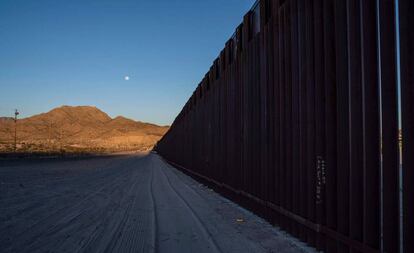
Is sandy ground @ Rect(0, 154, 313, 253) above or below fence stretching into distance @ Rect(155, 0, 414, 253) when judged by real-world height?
below

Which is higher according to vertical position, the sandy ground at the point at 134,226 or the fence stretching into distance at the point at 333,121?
the fence stretching into distance at the point at 333,121

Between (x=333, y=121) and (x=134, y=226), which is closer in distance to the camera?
(x=333, y=121)

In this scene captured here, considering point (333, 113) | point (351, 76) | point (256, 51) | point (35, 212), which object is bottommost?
point (35, 212)

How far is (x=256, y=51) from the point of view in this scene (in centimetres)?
929

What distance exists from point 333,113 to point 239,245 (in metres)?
2.44

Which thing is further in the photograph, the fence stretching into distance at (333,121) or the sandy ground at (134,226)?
the sandy ground at (134,226)

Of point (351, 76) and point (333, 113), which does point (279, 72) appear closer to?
point (333, 113)

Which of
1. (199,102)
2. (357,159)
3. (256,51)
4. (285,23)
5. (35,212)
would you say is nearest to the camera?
(357,159)

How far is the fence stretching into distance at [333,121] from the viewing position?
4.07 meters

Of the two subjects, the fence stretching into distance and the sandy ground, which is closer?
the fence stretching into distance

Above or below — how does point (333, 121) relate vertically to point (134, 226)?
above

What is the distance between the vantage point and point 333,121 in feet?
17.8

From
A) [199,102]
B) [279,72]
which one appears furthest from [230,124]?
[199,102]

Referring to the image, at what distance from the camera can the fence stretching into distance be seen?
407 centimetres
